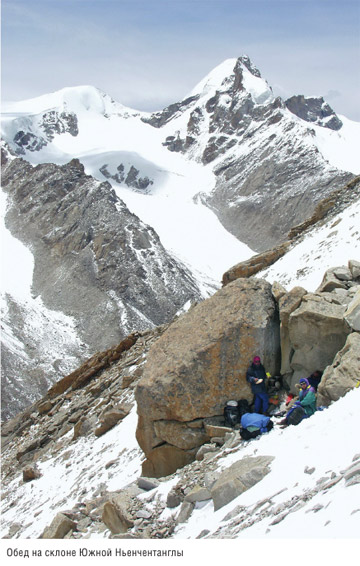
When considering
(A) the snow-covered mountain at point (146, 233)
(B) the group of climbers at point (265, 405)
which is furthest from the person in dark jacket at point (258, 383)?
(A) the snow-covered mountain at point (146, 233)

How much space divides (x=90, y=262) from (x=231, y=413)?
79344 millimetres

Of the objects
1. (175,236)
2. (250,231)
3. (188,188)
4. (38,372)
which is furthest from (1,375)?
(188,188)

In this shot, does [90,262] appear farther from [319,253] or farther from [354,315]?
[354,315]

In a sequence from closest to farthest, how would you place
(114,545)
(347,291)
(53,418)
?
(114,545), (347,291), (53,418)

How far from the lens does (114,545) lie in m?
7.81

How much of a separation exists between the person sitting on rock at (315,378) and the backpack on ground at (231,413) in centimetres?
175

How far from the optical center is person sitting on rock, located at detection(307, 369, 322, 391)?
34.8 feet

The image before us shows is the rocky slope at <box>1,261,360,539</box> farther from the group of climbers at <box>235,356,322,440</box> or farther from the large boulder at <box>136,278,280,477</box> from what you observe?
the group of climbers at <box>235,356,322,440</box>

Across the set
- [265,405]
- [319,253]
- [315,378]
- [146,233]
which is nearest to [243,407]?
[265,405]

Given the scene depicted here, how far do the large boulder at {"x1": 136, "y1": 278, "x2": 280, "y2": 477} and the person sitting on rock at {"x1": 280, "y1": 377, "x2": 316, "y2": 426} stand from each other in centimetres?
178

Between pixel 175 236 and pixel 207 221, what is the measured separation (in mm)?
19164

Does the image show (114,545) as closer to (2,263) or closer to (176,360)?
(176,360)

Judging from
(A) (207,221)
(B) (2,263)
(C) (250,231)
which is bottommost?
(C) (250,231)

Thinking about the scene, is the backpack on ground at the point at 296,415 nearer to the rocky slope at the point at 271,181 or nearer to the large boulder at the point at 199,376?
the large boulder at the point at 199,376
